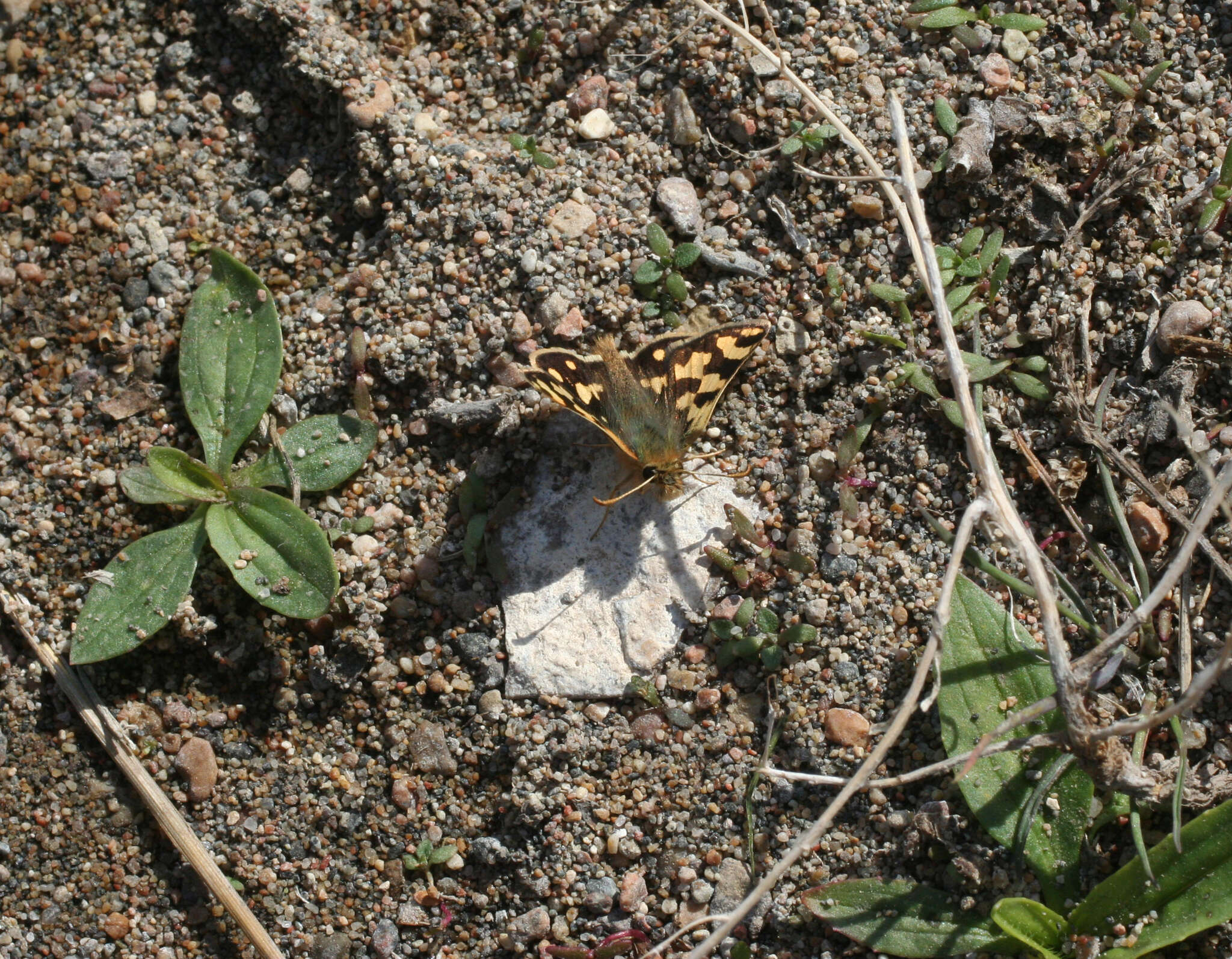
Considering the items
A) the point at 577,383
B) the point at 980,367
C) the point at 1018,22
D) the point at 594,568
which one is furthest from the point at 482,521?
the point at 1018,22

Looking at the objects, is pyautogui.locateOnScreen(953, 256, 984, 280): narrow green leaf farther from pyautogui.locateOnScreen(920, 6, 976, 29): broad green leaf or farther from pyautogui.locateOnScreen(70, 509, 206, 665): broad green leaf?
pyautogui.locateOnScreen(70, 509, 206, 665): broad green leaf

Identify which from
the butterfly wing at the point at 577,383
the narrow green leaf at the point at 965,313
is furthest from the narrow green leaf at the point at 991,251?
the butterfly wing at the point at 577,383

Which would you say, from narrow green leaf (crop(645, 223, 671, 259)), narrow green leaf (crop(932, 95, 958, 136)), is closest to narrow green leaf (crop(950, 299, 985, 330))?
narrow green leaf (crop(932, 95, 958, 136))

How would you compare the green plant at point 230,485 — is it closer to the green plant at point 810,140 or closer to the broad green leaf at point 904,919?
the green plant at point 810,140

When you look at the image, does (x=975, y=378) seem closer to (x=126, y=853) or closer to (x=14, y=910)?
(x=126, y=853)

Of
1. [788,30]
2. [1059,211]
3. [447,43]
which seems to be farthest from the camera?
[447,43]

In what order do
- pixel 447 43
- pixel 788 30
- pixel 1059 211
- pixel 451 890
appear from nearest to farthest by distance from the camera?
pixel 451 890 < pixel 1059 211 < pixel 788 30 < pixel 447 43

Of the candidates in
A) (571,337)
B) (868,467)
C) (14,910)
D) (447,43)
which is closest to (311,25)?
(447,43)
